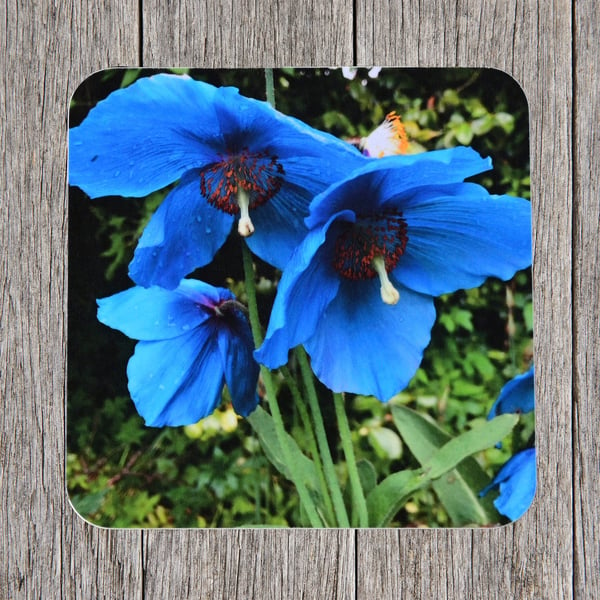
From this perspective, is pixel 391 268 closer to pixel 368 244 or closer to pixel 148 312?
pixel 368 244

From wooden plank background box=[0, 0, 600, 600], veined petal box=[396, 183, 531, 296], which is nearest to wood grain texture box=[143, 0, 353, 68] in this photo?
wooden plank background box=[0, 0, 600, 600]

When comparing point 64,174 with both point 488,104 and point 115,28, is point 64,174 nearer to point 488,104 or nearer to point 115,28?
point 115,28

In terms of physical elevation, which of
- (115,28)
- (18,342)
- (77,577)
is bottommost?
(77,577)

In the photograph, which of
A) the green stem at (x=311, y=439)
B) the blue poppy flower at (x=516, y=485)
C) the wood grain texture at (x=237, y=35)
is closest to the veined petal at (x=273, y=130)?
the wood grain texture at (x=237, y=35)

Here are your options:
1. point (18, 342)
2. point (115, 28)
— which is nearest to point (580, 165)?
point (115, 28)

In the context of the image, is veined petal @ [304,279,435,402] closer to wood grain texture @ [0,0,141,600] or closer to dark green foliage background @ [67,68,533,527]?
dark green foliage background @ [67,68,533,527]

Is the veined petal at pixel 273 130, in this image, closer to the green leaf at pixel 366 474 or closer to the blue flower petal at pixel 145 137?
the blue flower petal at pixel 145 137
